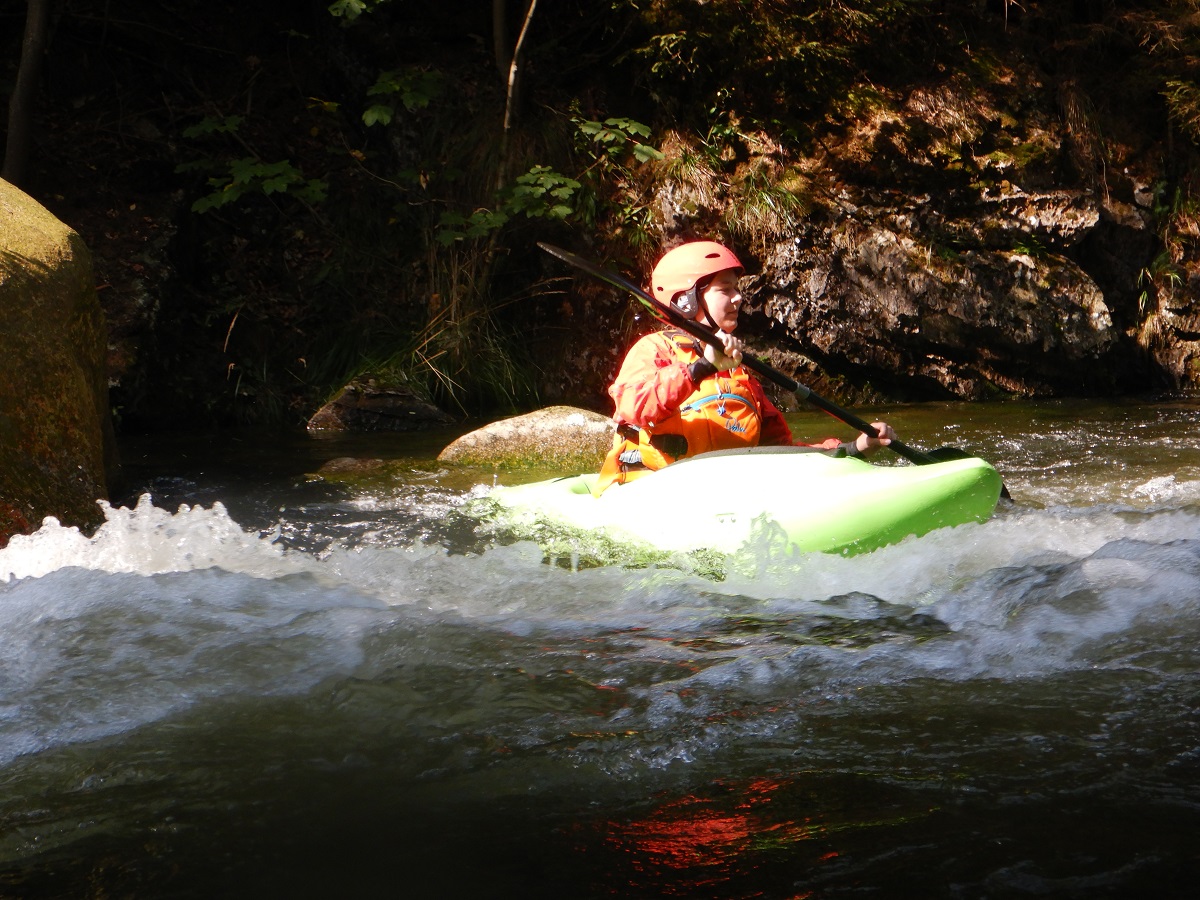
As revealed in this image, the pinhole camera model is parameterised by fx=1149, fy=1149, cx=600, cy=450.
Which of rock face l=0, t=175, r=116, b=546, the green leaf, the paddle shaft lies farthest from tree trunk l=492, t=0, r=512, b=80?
the paddle shaft

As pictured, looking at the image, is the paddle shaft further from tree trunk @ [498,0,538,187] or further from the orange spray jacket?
tree trunk @ [498,0,538,187]

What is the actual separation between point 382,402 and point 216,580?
4029 millimetres

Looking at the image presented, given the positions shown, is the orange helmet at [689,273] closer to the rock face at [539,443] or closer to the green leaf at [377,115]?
the rock face at [539,443]

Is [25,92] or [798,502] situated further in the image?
[25,92]

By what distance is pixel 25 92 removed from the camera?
6.84 metres

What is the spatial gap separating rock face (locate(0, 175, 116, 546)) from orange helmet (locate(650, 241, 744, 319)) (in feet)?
7.37

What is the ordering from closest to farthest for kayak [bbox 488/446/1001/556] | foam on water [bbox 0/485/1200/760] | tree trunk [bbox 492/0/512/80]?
1. foam on water [bbox 0/485/1200/760]
2. kayak [bbox 488/446/1001/556]
3. tree trunk [bbox 492/0/512/80]

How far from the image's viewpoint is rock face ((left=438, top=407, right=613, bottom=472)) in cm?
581

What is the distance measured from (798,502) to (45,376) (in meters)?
2.77

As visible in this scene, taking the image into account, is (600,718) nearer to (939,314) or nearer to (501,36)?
(939,314)

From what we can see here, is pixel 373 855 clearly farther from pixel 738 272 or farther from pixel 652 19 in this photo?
pixel 652 19

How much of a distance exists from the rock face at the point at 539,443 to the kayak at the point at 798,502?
7.13ft

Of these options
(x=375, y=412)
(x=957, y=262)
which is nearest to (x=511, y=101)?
(x=375, y=412)

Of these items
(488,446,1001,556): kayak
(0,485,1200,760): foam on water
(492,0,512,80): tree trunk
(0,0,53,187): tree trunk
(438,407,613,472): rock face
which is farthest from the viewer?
(492,0,512,80): tree trunk
